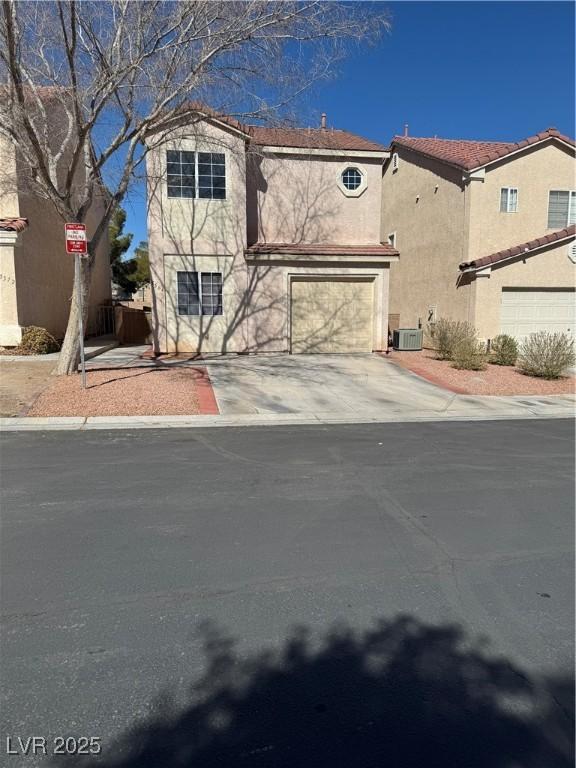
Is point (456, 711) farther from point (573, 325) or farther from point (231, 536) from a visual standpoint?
point (573, 325)

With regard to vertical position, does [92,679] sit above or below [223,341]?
below

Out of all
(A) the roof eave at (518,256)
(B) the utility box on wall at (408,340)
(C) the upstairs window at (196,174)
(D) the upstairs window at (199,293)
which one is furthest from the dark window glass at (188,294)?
(A) the roof eave at (518,256)

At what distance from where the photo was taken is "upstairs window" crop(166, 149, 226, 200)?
1591cm

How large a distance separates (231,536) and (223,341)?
12.6 m

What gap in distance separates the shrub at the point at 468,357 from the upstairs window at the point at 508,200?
18.2 ft

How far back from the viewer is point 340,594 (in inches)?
137

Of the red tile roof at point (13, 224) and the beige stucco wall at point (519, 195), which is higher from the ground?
the beige stucco wall at point (519, 195)

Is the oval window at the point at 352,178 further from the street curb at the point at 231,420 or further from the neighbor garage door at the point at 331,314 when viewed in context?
the street curb at the point at 231,420

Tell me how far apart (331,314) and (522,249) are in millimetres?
6528

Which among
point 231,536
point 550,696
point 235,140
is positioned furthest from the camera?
point 235,140

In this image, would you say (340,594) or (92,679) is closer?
(92,679)

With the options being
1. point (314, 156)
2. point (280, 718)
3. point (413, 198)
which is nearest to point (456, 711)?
point (280, 718)

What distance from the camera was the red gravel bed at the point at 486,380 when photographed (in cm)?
1278

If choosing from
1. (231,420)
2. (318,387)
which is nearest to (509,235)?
(318,387)
